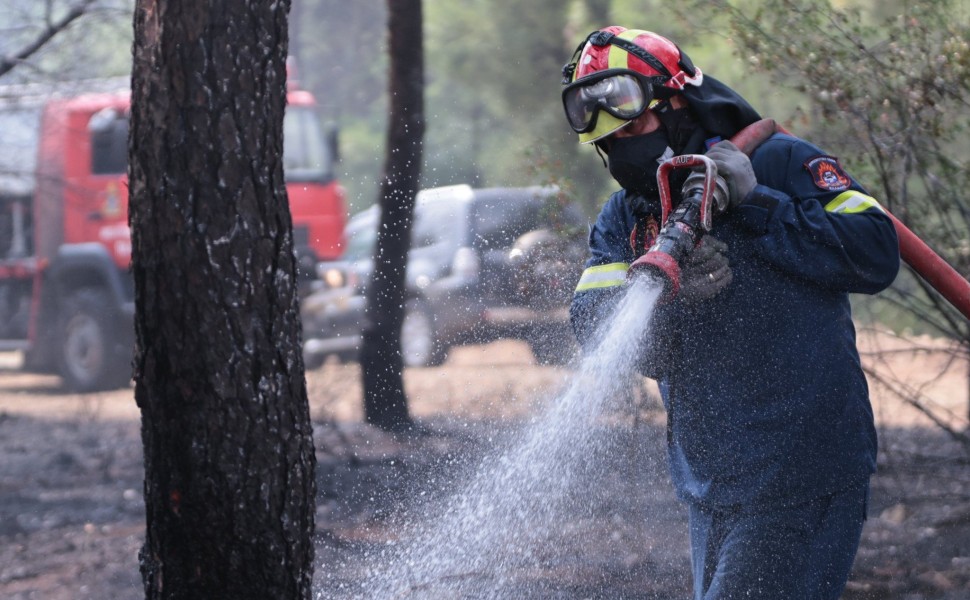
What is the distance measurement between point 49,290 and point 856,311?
9.91m

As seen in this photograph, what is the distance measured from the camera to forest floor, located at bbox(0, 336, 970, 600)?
4707mm

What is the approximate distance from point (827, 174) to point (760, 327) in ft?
1.30

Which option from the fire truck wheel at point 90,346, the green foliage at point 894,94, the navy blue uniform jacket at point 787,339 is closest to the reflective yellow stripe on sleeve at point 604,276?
the navy blue uniform jacket at point 787,339

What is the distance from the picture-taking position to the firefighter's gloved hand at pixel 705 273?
2393mm

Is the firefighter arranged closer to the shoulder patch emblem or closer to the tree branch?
the shoulder patch emblem

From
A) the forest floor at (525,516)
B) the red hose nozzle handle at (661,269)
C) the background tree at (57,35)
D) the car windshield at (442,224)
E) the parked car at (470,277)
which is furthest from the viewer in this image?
the car windshield at (442,224)

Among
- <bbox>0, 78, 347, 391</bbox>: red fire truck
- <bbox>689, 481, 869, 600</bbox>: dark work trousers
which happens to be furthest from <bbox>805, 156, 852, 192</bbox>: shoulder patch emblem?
<bbox>0, 78, 347, 391</bbox>: red fire truck

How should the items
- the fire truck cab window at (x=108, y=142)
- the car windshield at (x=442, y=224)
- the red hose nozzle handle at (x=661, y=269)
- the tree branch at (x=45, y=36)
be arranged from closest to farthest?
the red hose nozzle handle at (x=661, y=269), the tree branch at (x=45, y=36), the car windshield at (x=442, y=224), the fire truck cab window at (x=108, y=142)

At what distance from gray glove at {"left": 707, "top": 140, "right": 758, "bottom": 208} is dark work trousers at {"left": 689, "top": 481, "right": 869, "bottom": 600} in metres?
0.72

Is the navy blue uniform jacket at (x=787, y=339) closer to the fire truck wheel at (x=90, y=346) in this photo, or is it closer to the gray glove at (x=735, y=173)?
the gray glove at (x=735, y=173)

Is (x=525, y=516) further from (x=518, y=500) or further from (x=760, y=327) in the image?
(x=760, y=327)

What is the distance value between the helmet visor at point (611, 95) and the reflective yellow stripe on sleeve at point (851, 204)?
0.49 meters

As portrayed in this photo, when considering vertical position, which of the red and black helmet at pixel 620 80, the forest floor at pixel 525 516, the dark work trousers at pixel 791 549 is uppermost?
the red and black helmet at pixel 620 80

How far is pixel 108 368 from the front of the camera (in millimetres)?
12336
